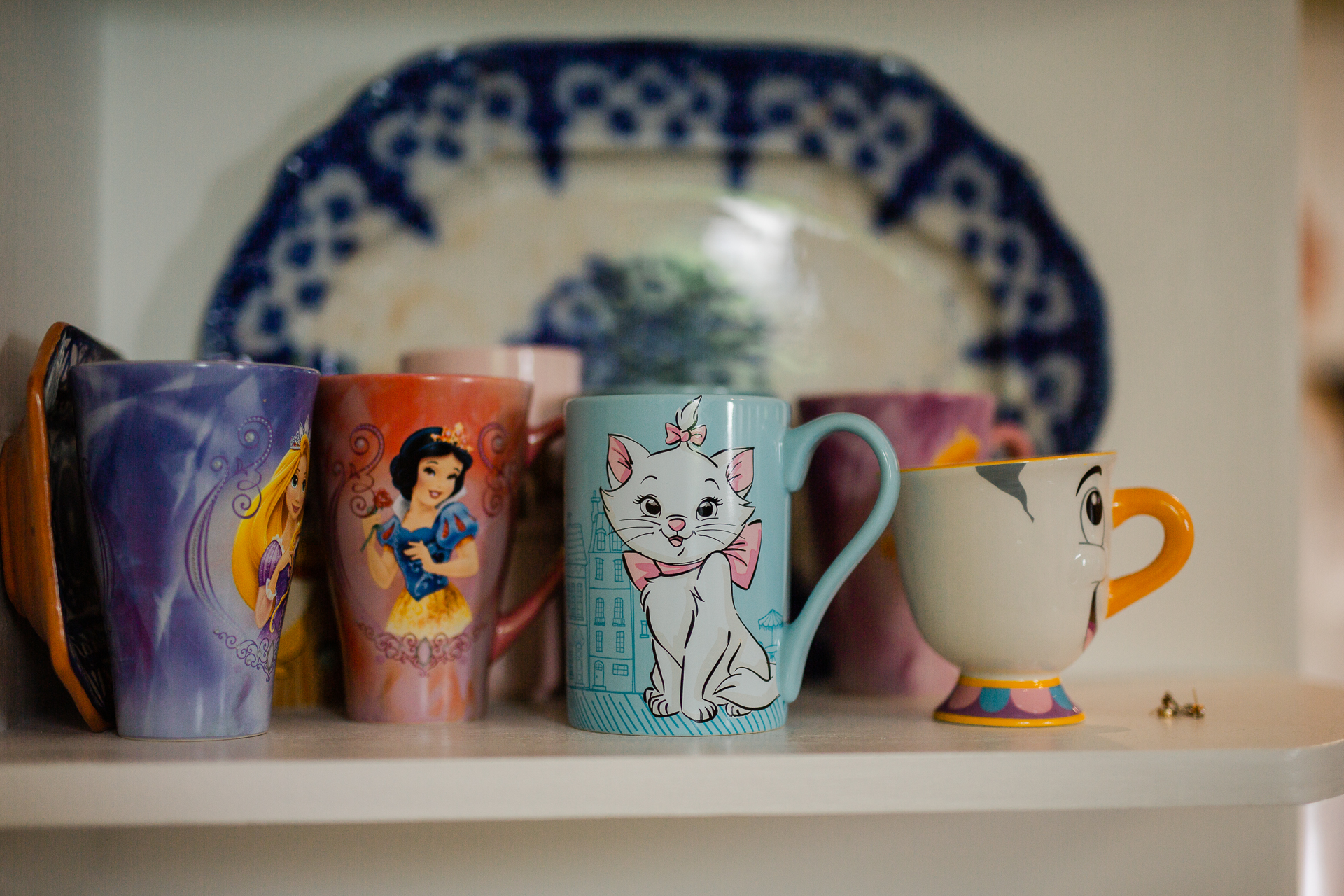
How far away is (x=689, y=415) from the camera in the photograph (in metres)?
0.49

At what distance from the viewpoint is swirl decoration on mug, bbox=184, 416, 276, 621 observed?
0.47 m

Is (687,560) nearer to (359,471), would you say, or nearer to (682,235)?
(359,471)

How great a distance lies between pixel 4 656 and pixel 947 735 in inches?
18.7

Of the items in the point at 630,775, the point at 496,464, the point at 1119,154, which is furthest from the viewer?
the point at 1119,154

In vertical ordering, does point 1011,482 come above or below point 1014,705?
above

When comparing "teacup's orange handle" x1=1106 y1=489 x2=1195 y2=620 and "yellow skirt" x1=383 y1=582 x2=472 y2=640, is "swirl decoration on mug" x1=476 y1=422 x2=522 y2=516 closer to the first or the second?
"yellow skirt" x1=383 y1=582 x2=472 y2=640

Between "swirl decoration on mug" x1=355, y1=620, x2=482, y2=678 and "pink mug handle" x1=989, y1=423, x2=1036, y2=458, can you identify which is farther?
"pink mug handle" x1=989, y1=423, x2=1036, y2=458

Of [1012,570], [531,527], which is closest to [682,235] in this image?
[531,527]

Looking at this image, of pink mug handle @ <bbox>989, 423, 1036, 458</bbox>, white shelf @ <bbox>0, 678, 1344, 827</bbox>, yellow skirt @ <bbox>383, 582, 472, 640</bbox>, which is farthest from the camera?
pink mug handle @ <bbox>989, 423, 1036, 458</bbox>

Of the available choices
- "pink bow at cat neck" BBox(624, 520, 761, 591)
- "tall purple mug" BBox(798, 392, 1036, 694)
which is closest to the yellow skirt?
"pink bow at cat neck" BBox(624, 520, 761, 591)

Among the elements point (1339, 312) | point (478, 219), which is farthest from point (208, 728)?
point (1339, 312)

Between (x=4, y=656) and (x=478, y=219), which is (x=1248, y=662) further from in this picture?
(x=4, y=656)

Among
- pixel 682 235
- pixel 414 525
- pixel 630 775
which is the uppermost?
pixel 682 235

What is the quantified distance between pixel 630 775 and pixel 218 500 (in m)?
0.23
